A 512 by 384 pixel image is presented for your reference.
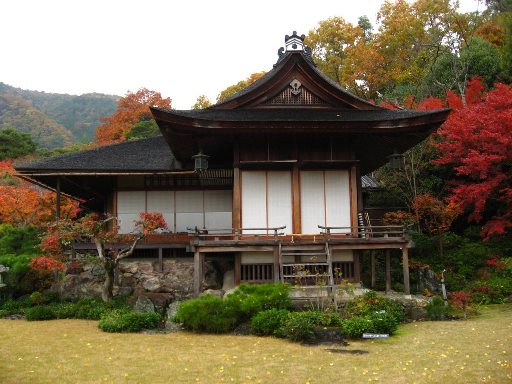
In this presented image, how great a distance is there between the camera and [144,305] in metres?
15.1

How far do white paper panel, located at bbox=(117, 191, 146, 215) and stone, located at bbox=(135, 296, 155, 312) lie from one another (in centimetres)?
590

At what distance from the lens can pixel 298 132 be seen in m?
16.5

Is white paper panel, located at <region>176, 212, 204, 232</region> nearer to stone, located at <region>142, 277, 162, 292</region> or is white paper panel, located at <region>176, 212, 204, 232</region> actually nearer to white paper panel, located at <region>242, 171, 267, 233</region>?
stone, located at <region>142, 277, 162, 292</region>

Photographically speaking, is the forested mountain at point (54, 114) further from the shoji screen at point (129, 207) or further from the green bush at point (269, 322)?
the green bush at point (269, 322)

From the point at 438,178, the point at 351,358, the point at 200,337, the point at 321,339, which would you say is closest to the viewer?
the point at 351,358

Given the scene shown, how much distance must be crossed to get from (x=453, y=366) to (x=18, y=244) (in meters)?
18.0

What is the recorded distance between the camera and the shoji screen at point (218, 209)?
67.6 feet

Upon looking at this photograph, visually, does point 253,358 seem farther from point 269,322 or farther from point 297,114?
point 297,114

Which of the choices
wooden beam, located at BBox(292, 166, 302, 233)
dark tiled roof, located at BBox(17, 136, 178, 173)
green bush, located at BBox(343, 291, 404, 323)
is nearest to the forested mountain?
dark tiled roof, located at BBox(17, 136, 178, 173)

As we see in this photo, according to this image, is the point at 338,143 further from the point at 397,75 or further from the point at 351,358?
the point at 397,75

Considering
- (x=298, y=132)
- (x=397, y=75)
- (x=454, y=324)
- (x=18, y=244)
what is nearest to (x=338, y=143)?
(x=298, y=132)

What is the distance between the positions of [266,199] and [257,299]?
467cm

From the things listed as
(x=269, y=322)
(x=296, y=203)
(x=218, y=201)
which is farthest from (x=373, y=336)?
(x=218, y=201)

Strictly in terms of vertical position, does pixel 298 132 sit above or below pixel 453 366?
above
